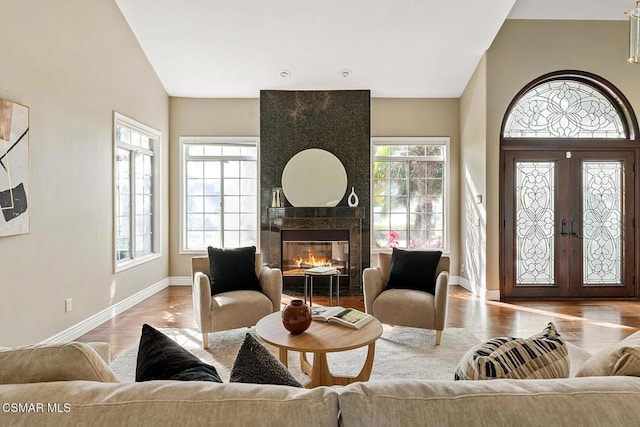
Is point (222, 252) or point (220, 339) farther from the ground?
point (222, 252)

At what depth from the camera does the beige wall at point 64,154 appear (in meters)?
3.05

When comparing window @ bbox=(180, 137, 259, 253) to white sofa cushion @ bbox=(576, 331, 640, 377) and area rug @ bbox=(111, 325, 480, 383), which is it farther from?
white sofa cushion @ bbox=(576, 331, 640, 377)

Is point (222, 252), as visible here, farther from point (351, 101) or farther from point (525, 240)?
point (525, 240)

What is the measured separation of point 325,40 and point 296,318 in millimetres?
3856

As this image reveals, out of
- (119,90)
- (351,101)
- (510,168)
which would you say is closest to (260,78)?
(351,101)

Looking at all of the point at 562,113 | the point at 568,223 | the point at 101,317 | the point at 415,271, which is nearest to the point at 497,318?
the point at 415,271

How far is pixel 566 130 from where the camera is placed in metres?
5.35

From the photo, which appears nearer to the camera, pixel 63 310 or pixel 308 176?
pixel 63 310

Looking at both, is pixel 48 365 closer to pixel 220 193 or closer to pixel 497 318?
pixel 497 318

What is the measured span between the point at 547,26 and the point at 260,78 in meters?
3.92

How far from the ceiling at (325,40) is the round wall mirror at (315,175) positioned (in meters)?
1.04

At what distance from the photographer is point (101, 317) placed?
4191mm

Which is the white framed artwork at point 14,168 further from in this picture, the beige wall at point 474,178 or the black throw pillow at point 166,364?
the beige wall at point 474,178

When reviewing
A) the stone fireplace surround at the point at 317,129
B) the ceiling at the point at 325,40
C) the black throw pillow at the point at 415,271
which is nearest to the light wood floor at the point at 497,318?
the black throw pillow at the point at 415,271
